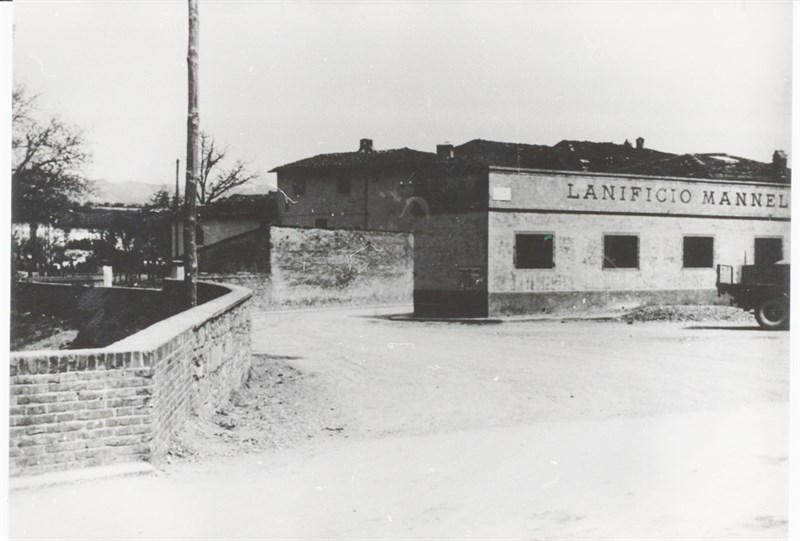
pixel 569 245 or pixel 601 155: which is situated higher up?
pixel 601 155

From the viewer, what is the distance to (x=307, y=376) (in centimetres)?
1122

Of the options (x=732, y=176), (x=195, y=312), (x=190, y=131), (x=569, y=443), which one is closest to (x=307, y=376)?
(x=195, y=312)

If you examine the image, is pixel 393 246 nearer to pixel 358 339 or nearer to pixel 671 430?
pixel 358 339

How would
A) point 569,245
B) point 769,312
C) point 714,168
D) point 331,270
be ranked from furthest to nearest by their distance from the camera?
1. point 331,270
2. point 569,245
3. point 769,312
4. point 714,168

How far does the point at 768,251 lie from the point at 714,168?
7.27ft

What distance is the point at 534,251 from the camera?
21562 mm

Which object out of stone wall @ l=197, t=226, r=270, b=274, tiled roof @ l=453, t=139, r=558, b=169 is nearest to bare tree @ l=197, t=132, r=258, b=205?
tiled roof @ l=453, t=139, r=558, b=169

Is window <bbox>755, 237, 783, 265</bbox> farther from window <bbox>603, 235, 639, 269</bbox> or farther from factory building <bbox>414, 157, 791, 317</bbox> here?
window <bbox>603, 235, 639, 269</bbox>

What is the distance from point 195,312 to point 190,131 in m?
4.43

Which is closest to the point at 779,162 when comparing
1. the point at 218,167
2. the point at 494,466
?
the point at 494,466

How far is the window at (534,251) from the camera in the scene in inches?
844

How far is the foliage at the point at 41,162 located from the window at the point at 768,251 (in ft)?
32.9

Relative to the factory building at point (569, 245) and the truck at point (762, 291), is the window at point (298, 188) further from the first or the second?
the truck at point (762, 291)

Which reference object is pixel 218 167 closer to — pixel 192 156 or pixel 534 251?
pixel 192 156
